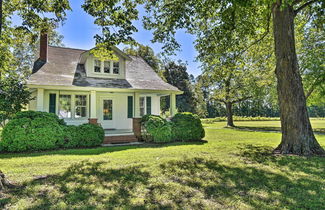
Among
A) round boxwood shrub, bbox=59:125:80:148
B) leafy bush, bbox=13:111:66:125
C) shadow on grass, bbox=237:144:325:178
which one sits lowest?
shadow on grass, bbox=237:144:325:178

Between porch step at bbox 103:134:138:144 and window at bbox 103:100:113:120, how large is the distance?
251 centimetres

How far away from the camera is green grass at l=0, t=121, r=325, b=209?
322 cm

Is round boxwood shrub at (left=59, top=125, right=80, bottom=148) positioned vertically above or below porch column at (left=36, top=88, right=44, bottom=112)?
below

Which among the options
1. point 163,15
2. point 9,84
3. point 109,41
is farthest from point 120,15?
point 9,84

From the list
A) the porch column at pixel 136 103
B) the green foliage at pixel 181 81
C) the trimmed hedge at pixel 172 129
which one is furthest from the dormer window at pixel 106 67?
the green foliage at pixel 181 81

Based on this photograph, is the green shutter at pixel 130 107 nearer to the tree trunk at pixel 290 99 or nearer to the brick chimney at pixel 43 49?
the brick chimney at pixel 43 49

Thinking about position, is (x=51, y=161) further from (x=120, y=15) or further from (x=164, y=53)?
(x=164, y=53)

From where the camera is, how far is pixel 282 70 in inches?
279

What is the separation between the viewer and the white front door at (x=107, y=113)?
12.9m

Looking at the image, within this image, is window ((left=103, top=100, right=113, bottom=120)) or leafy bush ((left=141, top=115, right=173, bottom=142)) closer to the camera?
leafy bush ((left=141, top=115, right=173, bottom=142))

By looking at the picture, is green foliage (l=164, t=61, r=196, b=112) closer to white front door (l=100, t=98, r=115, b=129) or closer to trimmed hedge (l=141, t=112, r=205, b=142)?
white front door (l=100, t=98, r=115, b=129)

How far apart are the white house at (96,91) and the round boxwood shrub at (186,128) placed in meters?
2.32

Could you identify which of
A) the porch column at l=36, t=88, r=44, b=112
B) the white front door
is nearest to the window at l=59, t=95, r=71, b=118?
the porch column at l=36, t=88, r=44, b=112

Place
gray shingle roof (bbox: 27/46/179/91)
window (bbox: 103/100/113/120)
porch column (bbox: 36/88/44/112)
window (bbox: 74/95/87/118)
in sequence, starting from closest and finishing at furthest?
1. porch column (bbox: 36/88/44/112)
2. gray shingle roof (bbox: 27/46/179/91)
3. window (bbox: 74/95/87/118)
4. window (bbox: 103/100/113/120)
